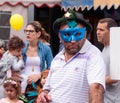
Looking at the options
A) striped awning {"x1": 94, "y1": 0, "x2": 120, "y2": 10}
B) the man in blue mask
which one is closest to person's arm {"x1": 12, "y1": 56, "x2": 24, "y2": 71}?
the man in blue mask

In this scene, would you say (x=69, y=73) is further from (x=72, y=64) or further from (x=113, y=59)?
(x=113, y=59)

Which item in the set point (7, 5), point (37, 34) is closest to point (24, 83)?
point (37, 34)

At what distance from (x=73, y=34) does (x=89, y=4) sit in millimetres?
4384

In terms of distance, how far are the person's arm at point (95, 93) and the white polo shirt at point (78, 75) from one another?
0.08 metres

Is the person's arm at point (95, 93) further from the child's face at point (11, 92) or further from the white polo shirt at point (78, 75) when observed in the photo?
the child's face at point (11, 92)

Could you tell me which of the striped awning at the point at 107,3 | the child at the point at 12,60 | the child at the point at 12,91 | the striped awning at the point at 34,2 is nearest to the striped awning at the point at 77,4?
the striped awning at the point at 107,3

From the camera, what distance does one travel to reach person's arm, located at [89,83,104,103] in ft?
9.79

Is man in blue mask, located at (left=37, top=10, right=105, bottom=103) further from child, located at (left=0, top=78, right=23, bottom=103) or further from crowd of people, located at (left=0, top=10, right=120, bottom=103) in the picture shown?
Result: child, located at (left=0, top=78, right=23, bottom=103)

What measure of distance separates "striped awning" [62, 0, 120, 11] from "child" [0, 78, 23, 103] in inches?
107

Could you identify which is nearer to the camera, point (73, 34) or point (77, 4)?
point (73, 34)

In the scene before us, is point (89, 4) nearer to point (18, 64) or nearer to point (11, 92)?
point (18, 64)

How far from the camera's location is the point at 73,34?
3.26m

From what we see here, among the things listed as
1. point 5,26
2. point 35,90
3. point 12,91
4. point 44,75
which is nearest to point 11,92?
point 12,91

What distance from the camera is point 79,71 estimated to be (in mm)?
3174
